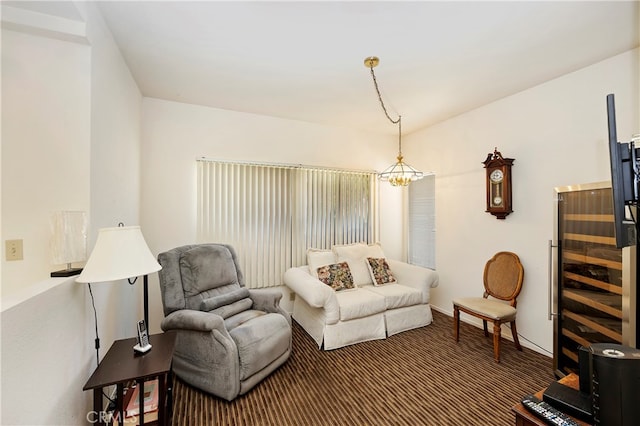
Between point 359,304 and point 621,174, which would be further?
point 359,304

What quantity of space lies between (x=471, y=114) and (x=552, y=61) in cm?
110

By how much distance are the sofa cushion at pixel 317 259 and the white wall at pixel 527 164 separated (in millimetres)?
1625

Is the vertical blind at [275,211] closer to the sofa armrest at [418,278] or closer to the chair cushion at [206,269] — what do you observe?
the chair cushion at [206,269]

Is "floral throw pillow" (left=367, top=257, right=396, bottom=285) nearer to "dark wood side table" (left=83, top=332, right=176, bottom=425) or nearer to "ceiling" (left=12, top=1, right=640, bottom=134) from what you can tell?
"ceiling" (left=12, top=1, right=640, bottom=134)

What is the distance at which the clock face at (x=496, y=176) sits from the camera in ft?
9.87

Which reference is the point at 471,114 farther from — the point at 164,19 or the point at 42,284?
the point at 42,284

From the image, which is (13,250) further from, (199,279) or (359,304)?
(359,304)

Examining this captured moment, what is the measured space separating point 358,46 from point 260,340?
2.48 m

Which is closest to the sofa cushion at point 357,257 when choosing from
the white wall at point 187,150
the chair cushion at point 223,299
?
the white wall at point 187,150

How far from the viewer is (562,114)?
8.40 ft

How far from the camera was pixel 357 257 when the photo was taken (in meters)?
3.73

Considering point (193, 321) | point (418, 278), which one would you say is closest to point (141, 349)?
point (193, 321)

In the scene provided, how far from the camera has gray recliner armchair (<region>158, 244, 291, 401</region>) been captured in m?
2.04

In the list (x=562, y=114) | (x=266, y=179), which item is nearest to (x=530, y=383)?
(x=562, y=114)
